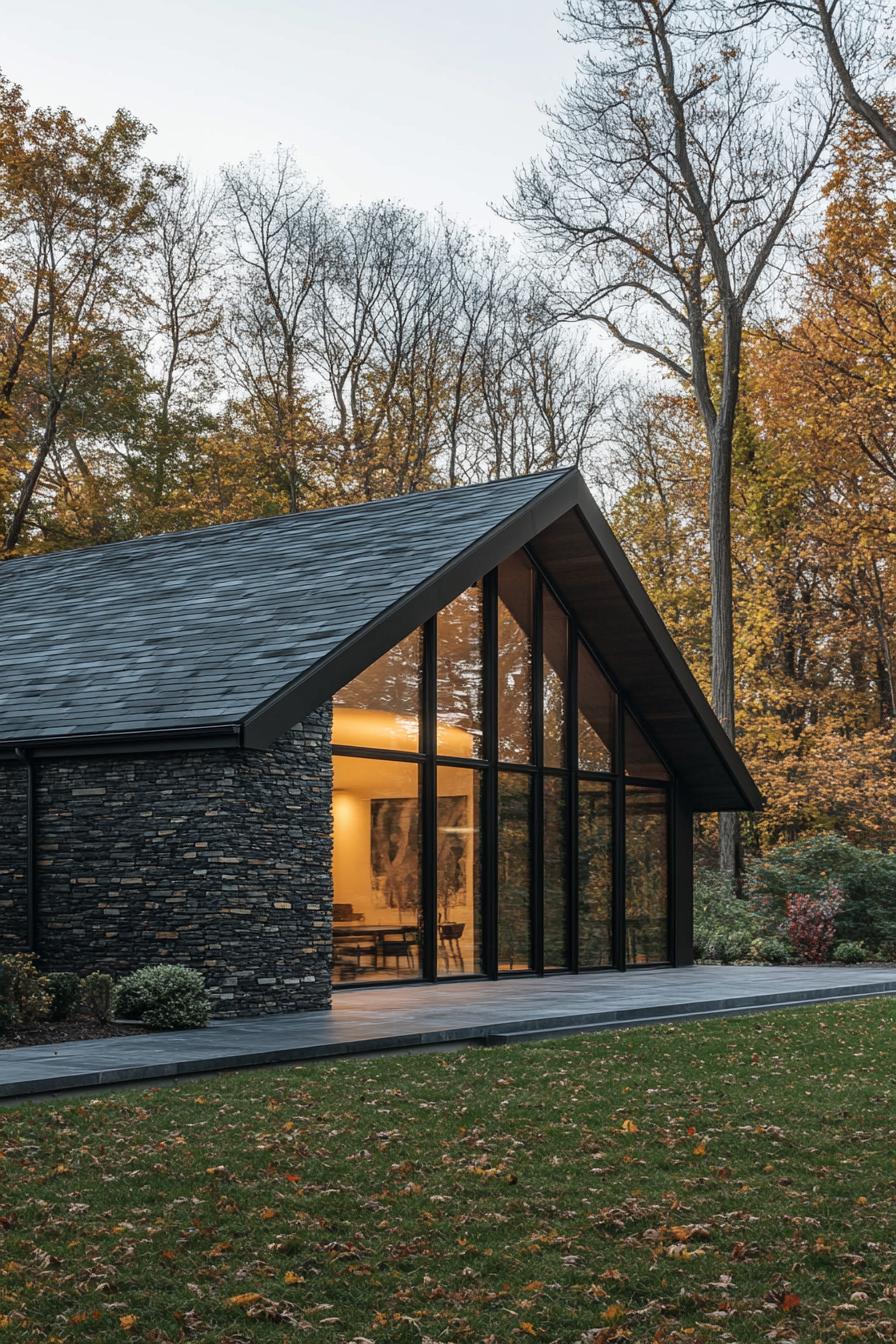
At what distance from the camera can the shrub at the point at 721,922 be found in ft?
71.5

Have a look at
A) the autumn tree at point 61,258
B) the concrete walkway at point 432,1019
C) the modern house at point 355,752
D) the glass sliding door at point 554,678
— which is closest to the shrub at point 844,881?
the modern house at point 355,752

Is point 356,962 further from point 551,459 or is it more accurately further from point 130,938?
point 551,459

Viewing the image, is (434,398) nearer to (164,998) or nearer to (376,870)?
(376,870)

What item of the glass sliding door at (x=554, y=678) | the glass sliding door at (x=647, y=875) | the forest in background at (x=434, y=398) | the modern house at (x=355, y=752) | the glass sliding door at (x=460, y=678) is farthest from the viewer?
the forest in background at (x=434, y=398)

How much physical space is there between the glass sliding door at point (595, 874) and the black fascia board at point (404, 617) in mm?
3914

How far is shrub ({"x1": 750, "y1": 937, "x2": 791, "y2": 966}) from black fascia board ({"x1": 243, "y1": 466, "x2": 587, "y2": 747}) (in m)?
8.05

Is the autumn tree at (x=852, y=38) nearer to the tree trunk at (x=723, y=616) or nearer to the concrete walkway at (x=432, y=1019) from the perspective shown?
the tree trunk at (x=723, y=616)

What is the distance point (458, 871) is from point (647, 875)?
4.09 m

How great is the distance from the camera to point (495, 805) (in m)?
17.1

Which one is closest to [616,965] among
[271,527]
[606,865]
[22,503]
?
[606,865]

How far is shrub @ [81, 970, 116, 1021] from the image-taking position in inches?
468

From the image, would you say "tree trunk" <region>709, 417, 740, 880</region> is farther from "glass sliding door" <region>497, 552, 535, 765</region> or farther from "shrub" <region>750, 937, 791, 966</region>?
"glass sliding door" <region>497, 552, 535, 765</region>

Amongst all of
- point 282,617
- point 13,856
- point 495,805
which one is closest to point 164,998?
point 13,856

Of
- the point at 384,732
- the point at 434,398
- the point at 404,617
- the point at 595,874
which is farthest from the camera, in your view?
the point at 434,398
